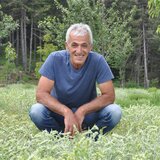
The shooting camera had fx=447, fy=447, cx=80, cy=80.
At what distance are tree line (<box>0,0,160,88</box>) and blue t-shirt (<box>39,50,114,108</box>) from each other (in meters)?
18.9

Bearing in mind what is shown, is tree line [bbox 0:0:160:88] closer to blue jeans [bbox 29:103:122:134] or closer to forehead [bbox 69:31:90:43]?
blue jeans [bbox 29:103:122:134]

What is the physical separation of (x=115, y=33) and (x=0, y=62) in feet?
72.9

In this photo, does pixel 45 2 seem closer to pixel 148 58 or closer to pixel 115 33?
pixel 148 58

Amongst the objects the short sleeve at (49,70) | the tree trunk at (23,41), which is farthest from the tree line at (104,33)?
the short sleeve at (49,70)

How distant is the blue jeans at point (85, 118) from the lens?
4.34m

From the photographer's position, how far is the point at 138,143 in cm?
246

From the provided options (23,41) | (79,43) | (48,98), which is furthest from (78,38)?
(23,41)

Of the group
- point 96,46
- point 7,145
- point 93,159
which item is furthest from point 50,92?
point 96,46

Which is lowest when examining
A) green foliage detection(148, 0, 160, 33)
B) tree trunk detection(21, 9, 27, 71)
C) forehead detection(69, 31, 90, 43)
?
tree trunk detection(21, 9, 27, 71)

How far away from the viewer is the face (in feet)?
13.7

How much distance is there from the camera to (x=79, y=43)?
13.7 feet

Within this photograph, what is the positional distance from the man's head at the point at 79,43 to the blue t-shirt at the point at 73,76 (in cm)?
15

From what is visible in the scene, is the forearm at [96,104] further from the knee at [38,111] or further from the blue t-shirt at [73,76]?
the knee at [38,111]

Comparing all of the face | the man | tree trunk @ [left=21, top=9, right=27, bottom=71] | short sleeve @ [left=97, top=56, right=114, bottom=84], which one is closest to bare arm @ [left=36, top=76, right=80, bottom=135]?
the man
